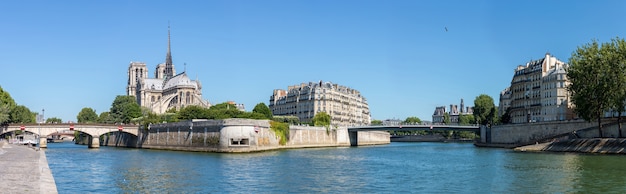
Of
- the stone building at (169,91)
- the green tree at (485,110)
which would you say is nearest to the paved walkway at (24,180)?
the green tree at (485,110)

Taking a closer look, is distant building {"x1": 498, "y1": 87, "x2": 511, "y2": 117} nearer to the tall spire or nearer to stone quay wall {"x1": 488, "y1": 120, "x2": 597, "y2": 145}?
stone quay wall {"x1": 488, "y1": 120, "x2": 597, "y2": 145}

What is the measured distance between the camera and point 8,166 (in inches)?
1170

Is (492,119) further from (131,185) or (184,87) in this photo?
(131,185)

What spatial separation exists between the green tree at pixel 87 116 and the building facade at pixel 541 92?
94.5 meters

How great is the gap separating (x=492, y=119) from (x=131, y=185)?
9517cm

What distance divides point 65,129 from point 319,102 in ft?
194

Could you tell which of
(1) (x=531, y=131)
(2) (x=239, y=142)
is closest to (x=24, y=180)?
(2) (x=239, y=142)

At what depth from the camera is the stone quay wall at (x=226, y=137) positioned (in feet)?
217

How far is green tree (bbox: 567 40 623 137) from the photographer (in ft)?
196

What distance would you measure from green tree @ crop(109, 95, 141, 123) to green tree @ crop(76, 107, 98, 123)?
26.1ft

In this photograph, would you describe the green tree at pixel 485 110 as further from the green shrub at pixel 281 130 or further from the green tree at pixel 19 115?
the green tree at pixel 19 115

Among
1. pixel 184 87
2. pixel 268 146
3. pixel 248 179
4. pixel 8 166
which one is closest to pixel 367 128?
pixel 268 146

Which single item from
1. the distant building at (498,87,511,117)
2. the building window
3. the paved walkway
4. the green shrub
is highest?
the distant building at (498,87,511,117)

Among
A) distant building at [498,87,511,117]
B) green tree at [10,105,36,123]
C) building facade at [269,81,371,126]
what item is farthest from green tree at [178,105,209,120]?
distant building at [498,87,511,117]
